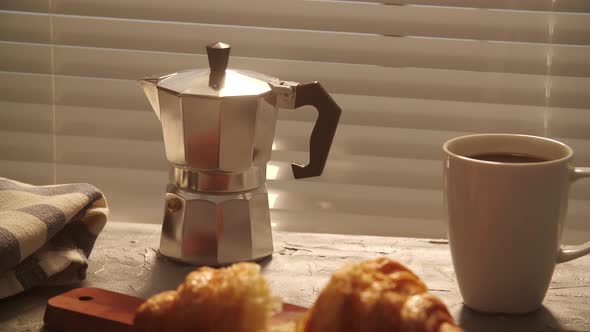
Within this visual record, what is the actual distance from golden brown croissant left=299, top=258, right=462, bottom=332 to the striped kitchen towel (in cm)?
28

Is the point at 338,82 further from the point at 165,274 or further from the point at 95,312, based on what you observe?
the point at 95,312

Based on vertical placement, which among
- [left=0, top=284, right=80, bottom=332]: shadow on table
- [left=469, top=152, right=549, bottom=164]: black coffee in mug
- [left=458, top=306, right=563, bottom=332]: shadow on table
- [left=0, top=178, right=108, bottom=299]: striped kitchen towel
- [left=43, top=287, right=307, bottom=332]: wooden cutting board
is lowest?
[left=0, top=284, right=80, bottom=332]: shadow on table

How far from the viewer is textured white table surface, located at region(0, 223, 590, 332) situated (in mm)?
838

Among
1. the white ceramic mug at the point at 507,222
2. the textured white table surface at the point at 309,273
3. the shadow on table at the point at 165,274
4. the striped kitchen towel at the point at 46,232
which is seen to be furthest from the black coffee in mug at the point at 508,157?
the striped kitchen towel at the point at 46,232

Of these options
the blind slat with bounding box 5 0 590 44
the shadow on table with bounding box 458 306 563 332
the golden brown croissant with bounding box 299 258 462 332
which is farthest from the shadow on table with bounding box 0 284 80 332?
the blind slat with bounding box 5 0 590 44

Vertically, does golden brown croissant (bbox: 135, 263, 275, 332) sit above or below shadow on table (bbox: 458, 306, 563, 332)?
above

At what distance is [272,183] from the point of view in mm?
1318

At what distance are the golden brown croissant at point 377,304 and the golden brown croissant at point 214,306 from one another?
0.15 ft

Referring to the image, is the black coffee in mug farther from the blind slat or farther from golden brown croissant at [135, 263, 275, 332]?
the blind slat

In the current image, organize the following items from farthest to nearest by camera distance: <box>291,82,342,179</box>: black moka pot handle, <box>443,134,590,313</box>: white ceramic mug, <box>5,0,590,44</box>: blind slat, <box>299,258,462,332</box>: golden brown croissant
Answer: <box>5,0,590,44</box>: blind slat < <box>291,82,342,179</box>: black moka pot handle < <box>443,134,590,313</box>: white ceramic mug < <box>299,258,462,332</box>: golden brown croissant

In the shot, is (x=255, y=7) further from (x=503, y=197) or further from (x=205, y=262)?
(x=503, y=197)

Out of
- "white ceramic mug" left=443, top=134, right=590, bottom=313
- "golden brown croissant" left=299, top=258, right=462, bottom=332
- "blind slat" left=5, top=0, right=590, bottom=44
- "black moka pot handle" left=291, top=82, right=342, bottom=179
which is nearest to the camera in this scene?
"golden brown croissant" left=299, top=258, right=462, bottom=332

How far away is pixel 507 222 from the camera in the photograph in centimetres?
81

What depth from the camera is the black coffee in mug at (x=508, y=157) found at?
861 mm
